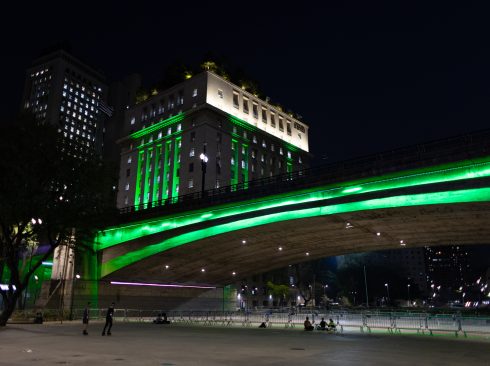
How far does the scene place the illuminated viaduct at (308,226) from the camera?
2928 centimetres

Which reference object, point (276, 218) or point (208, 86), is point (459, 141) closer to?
point (276, 218)

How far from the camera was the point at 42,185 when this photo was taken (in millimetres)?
31578

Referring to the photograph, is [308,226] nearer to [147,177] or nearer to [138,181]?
[147,177]

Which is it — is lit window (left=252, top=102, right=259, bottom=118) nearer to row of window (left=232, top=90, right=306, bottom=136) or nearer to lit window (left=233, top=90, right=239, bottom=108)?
row of window (left=232, top=90, right=306, bottom=136)

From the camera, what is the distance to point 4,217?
29.9m

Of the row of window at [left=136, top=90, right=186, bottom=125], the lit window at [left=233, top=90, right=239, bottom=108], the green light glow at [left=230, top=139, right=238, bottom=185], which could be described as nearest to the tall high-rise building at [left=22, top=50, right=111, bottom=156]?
the row of window at [left=136, top=90, right=186, bottom=125]

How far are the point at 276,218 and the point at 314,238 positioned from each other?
9536mm

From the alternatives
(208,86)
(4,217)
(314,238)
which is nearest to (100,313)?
(4,217)

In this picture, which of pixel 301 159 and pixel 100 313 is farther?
pixel 301 159

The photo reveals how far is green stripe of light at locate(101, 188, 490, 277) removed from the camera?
28473 mm

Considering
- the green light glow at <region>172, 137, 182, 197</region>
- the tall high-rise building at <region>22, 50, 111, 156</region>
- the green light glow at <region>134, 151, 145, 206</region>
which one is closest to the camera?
the green light glow at <region>172, 137, 182, 197</region>

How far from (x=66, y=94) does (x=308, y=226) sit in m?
151

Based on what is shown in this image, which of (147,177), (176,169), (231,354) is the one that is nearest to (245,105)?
(176,169)

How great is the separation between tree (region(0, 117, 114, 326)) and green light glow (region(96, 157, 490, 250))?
6233mm
